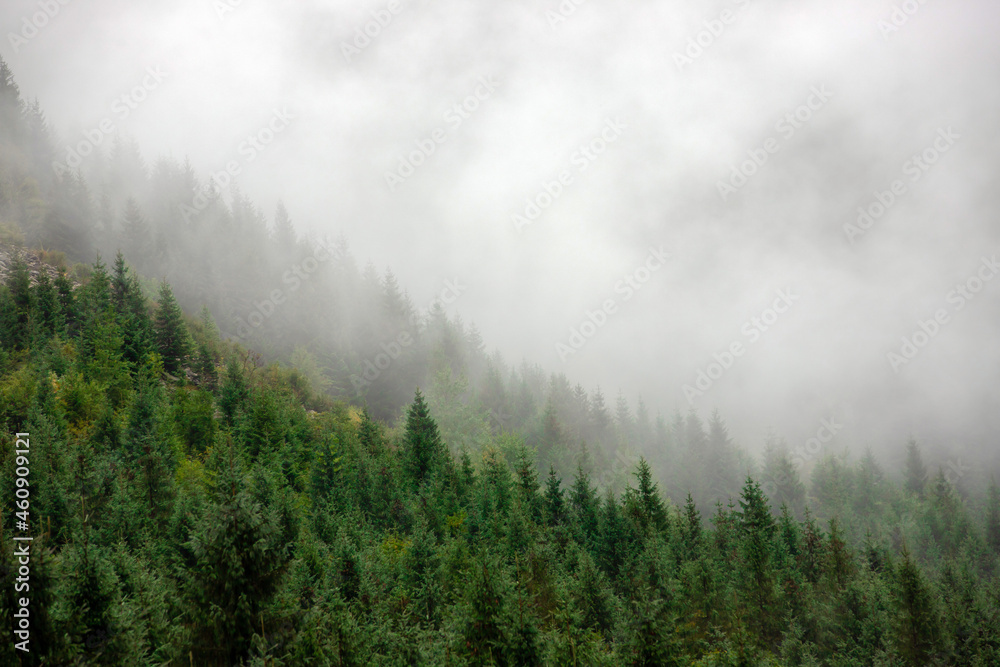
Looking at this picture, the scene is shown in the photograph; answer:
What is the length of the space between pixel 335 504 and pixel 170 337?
127ft

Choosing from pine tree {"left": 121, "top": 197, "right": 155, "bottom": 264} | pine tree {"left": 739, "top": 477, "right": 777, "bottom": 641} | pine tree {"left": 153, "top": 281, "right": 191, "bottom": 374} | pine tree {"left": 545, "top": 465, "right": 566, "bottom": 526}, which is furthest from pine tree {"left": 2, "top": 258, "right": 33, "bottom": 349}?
pine tree {"left": 739, "top": 477, "right": 777, "bottom": 641}

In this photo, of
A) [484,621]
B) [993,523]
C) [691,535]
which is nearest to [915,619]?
[691,535]

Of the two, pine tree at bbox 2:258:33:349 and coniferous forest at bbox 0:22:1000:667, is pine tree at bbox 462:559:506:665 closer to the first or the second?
coniferous forest at bbox 0:22:1000:667

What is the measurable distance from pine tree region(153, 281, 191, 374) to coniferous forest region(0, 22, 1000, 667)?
0.89 ft

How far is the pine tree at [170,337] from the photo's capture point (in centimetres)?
6588

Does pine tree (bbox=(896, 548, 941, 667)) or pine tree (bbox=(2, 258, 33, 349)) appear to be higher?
pine tree (bbox=(2, 258, 33, 349))

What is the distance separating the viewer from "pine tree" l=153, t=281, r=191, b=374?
65.9 meters

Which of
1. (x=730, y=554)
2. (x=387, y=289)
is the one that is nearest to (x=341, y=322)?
(x=387, y=289)

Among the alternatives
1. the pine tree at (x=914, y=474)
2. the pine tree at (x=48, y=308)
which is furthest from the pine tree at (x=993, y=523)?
the pine tree at (x=48, y=308)

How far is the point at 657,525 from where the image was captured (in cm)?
4575

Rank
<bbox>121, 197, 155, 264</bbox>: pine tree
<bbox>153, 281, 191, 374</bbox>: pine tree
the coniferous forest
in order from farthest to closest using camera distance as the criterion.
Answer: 1. <bbox>121, 197, 155, 264</bbox>: pine tree
2. <bbox>153, 281, 191, 374</bbox>: pine tree
3. the coniferous forest

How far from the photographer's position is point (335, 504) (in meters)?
43.3

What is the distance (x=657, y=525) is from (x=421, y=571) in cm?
2470

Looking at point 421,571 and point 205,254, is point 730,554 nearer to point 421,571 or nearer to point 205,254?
point 421,571
